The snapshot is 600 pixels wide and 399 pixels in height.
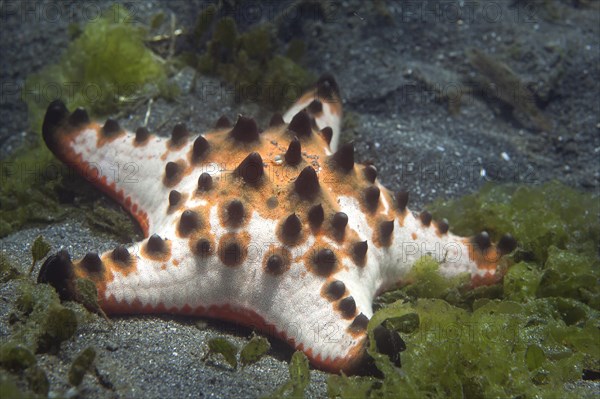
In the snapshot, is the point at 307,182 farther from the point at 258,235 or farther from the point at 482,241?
the point at 482,241

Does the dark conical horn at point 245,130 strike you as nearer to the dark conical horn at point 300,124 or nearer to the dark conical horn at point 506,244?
the dark conical horn at point 300,124

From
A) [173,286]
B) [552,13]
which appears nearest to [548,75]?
[552,13]

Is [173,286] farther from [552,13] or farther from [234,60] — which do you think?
[552,13]

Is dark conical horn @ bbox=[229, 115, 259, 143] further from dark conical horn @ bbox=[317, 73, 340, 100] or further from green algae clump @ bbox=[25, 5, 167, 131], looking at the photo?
green algae clump @ bbox=[25, 5, 167, 131]

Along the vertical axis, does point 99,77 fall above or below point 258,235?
below

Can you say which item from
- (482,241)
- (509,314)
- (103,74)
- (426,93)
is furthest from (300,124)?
(103,74)

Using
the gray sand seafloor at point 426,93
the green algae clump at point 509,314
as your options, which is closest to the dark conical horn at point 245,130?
the gray sand seafloor at point 426,93
